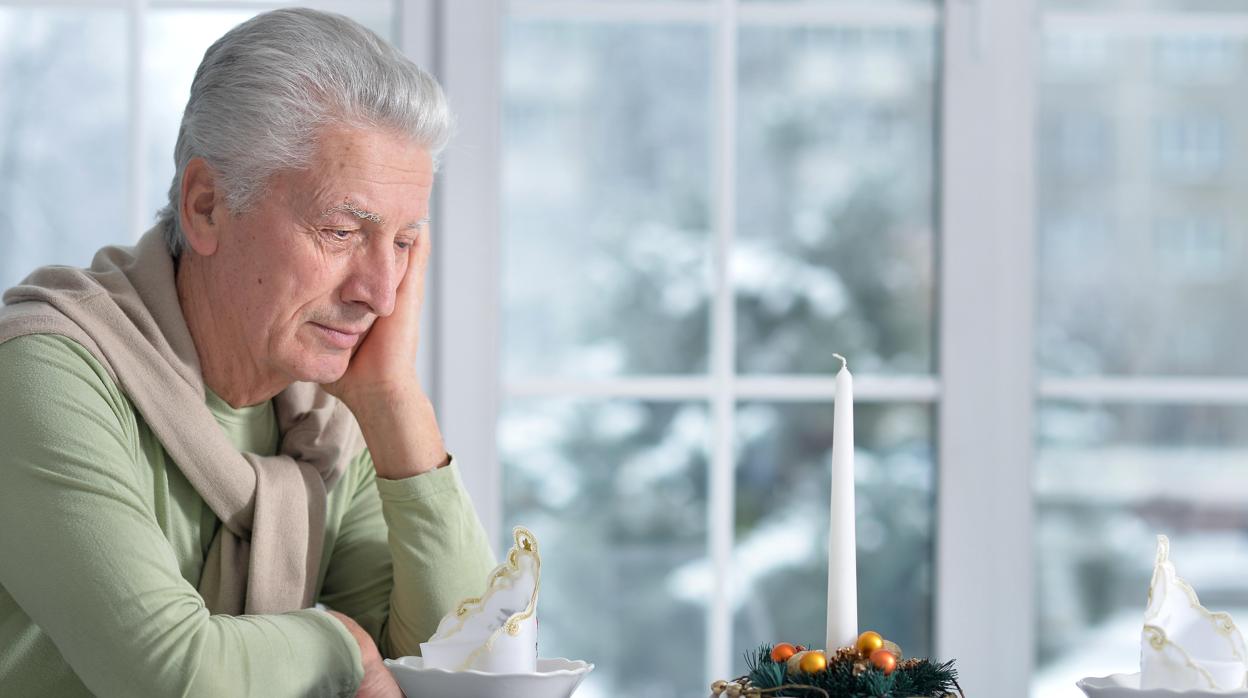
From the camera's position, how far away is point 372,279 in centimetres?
142

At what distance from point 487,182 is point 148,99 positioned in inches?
25.5

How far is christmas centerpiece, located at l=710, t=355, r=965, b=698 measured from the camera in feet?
3.34

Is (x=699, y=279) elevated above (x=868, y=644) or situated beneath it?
elevated above

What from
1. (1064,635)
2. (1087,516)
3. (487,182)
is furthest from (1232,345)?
(487,182)

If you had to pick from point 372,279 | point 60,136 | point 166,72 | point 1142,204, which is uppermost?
point 166,72

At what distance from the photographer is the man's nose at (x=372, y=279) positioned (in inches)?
56.0

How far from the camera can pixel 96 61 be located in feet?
7.63

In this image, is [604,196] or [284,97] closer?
[284,97]

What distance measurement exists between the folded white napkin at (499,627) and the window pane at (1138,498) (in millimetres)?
1613

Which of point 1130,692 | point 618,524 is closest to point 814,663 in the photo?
point 1130,692

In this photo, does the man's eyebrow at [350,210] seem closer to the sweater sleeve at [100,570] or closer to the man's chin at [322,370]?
the man's chin at [322,370]

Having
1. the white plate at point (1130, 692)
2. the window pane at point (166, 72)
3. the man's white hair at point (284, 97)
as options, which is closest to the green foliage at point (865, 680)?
the white plate at point (1130, 692)

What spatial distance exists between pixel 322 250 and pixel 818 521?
137cm

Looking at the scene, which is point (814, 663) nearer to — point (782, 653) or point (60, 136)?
point (782, 653)
